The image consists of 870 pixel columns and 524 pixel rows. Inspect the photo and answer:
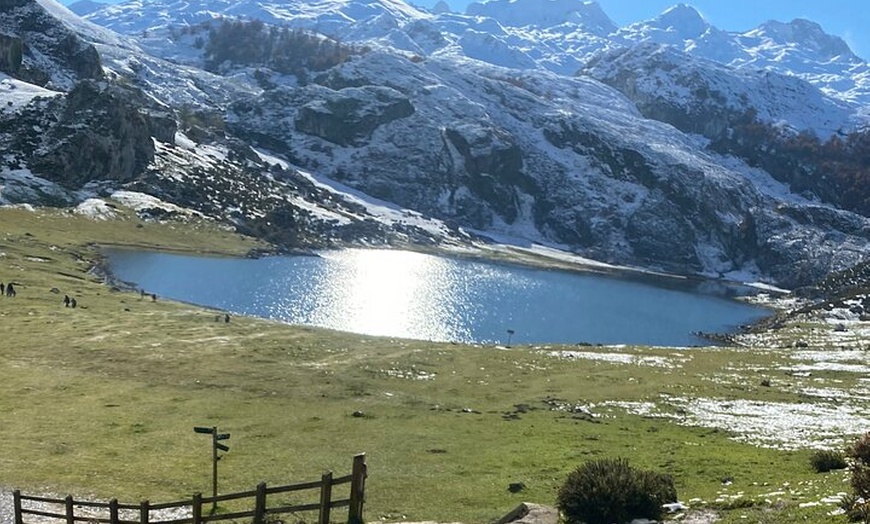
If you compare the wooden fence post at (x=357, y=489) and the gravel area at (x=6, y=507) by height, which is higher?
the wooden fence post at (x=357, y=489)

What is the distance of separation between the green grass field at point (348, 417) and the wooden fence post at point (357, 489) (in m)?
2.29

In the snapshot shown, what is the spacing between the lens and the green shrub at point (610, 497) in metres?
21.8

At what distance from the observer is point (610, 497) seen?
21.8 metres

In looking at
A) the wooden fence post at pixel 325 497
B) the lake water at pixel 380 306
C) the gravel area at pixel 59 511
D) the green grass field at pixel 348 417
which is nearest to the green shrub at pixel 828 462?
the green grass field at pixel 348 417

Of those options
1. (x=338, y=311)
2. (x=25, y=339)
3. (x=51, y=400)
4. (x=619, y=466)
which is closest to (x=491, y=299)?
(x=338, y=311)

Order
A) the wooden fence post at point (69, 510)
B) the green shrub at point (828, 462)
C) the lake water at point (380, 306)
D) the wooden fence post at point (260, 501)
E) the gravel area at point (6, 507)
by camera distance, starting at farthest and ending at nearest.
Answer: the lake water at point (380, 306)
the green shrub at point (828, 462)
the gravel area at point (6, 507)
the wooden fence post at point (69, 510)
the wooden fence post at point (260, 501)

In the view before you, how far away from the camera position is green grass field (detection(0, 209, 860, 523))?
103 feet

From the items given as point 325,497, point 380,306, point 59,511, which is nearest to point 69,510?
point 59,511

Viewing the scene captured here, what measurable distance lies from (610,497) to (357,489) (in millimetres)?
8962

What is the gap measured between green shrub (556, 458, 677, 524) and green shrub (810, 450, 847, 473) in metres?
11.1

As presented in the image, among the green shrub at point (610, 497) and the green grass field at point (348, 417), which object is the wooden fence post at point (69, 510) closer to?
the green grass field at point (348, 417)

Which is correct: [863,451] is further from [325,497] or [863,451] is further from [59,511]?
[59,511]

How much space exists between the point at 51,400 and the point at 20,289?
5576 centimetres

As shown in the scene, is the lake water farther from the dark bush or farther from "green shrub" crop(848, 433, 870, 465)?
the dark bush
